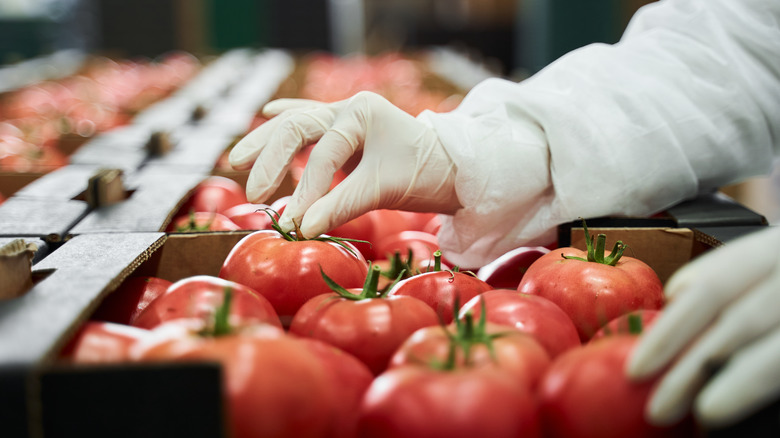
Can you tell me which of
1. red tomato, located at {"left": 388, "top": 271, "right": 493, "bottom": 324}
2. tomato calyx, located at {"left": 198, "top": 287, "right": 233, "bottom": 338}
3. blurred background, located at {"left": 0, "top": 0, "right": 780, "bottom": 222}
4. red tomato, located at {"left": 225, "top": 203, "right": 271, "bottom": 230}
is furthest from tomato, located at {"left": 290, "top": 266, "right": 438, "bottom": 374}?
Result: blurred background, located at {"left": 0, "top": 0, "right": 780, "bottom": 222}

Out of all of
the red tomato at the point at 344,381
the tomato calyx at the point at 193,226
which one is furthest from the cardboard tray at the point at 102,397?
the tomato calyx at the point at 193,226

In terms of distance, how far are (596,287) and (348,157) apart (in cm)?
55

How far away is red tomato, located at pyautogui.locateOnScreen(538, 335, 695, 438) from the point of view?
69 cm

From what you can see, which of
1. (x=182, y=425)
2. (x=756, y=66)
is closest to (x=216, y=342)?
(x=182, y=425)

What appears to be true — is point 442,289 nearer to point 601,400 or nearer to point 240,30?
point 601,400

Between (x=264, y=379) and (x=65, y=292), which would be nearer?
(x=264, y=379)

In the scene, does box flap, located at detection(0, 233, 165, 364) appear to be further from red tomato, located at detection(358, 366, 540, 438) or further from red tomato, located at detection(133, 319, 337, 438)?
red tomato, located at detection(358, 366, 540, 438)

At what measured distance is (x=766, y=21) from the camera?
1.53 metres

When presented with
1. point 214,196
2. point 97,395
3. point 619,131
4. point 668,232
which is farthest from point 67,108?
point 97,395

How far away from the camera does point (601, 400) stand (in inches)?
27.6

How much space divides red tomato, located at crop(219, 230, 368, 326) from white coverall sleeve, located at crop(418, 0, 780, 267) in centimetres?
38

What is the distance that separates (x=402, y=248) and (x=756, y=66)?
0.85 m

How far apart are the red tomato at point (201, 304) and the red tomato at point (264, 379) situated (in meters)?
0.16

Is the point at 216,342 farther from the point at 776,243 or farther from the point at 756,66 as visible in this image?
the point at 756,66
